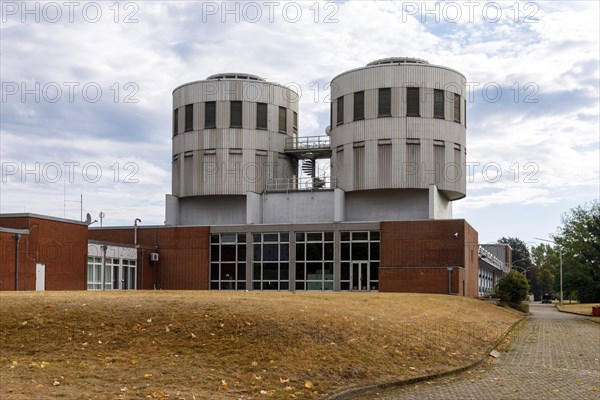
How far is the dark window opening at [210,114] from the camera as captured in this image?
202 ft

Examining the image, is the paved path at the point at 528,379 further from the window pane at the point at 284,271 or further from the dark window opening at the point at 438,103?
the dark window opening at the point at 438,103

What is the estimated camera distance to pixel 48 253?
4066 centimetres

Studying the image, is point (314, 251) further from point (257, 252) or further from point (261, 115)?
point (261, 115)

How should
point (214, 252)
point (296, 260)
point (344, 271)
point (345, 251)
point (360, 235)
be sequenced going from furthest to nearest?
point (214, 252) < point (296, 260) < point (345, 251) < point (360, 235) < point (344, 271)

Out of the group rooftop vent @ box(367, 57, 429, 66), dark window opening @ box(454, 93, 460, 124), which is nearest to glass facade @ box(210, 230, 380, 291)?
dark window opening @ box(454, 93, 460, 124)

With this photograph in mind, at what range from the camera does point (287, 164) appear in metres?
64.2

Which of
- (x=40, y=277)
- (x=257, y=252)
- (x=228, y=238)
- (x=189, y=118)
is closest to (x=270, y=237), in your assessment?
(x=257, y=252)

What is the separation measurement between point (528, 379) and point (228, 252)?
4240cm

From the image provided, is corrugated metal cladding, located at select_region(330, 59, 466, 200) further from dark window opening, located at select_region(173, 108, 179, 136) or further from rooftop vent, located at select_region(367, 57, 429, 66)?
dark window opening, located at select_region(173, 108, 179, 136)

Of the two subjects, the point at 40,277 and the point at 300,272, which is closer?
the point at 40,277

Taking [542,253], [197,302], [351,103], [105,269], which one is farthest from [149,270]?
[542,253]

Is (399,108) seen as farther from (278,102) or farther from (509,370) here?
(509,370)

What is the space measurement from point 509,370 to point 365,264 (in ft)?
119

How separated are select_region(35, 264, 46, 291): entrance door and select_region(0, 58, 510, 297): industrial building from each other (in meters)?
10.0
